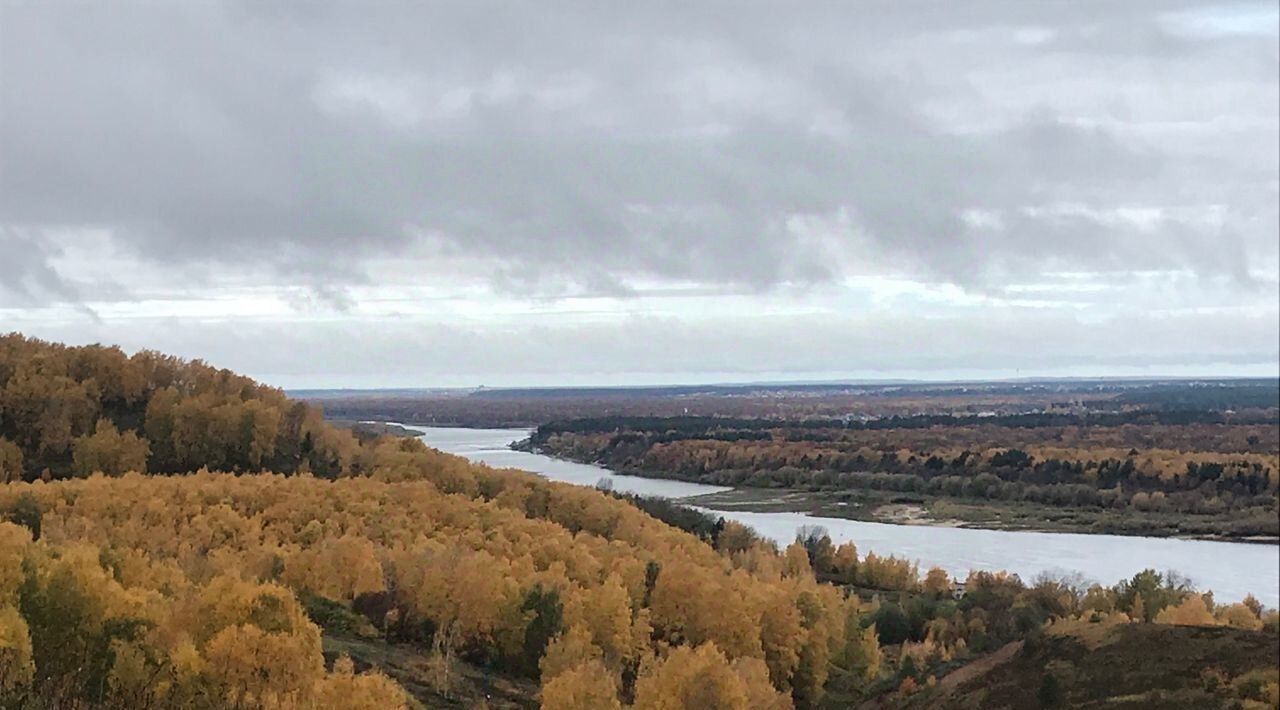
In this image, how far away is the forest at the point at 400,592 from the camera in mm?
22703

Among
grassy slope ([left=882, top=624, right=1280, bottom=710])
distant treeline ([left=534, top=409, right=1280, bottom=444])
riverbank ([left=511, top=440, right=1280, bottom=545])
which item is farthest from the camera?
distant treeline ([left=534, top=409, right=1280, bottom=444])

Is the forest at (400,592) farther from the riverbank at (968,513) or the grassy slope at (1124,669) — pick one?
the riverbank at (968,513)

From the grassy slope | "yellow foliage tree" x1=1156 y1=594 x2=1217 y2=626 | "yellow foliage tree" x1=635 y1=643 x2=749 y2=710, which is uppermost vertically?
the grassy slope

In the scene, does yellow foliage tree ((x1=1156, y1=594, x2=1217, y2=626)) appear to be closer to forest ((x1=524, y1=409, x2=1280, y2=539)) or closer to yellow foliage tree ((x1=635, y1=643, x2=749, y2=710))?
yellow foliage tree ((x1=635, y1=643, x2=749, y2=710))

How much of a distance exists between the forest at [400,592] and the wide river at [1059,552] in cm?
579

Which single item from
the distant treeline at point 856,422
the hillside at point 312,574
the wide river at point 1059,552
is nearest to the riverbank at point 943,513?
the wide river at point 1059,552

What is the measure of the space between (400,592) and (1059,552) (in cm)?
4742

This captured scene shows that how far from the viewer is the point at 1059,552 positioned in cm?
7156

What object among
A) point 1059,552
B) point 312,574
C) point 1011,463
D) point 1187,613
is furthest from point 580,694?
point 1011,463

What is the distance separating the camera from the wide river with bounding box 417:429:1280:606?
5806cm

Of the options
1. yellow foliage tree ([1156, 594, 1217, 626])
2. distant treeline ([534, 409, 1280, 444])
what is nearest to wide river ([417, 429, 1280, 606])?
yellow foliage tree ([1156, 594, 1217, 626])

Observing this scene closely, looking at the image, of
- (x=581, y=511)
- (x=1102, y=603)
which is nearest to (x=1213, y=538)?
(x=1102, y=603)

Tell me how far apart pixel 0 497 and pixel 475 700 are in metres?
23.5

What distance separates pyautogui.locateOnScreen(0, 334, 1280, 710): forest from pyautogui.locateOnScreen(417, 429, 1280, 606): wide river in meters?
5.79
